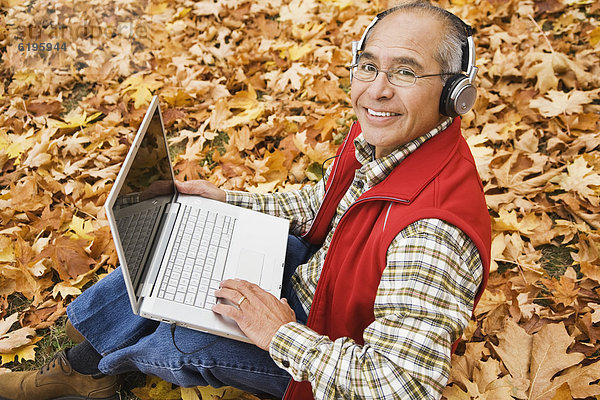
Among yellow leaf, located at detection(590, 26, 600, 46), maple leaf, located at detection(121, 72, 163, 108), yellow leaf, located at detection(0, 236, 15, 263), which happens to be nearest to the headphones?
yellow leaf, located at detection(0, 236, 15, 263)

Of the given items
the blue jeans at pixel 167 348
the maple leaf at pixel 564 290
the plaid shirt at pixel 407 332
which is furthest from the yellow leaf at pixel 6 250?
the maple leaf at pixel 564 290

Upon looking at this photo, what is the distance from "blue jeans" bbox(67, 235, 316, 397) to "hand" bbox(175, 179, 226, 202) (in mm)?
456

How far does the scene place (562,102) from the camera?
11.1 feet

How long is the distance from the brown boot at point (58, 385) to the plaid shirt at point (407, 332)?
1.15 metres

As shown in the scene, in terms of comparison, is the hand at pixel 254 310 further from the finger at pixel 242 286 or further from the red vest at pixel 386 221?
the red vest at pixel 386 221

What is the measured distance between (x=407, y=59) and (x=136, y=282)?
123cm

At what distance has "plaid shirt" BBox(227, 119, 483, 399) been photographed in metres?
1.31

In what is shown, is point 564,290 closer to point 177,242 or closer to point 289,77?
point 177,242

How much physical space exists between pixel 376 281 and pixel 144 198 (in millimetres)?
918

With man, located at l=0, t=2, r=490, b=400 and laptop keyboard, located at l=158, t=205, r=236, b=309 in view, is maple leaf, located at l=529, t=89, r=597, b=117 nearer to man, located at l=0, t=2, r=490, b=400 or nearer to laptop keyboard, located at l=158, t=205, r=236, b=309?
man, located at l=0, t=2, r=490, b=400

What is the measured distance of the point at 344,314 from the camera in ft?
5.39

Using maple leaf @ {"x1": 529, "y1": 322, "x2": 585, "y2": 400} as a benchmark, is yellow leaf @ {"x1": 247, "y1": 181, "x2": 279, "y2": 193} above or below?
below

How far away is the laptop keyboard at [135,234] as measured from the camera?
158cm

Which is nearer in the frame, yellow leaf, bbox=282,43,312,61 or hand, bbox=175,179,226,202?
hand, bbox=175,179,226,202
